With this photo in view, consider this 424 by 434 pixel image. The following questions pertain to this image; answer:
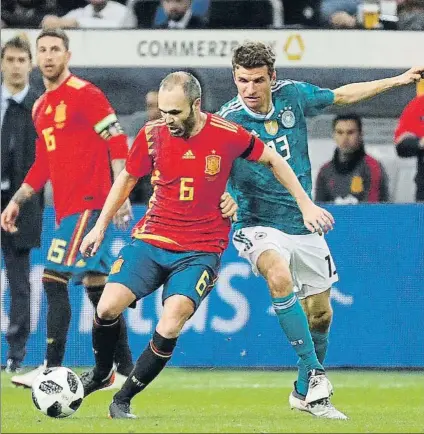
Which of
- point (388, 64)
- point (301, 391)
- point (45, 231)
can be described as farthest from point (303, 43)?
point (301, 391)

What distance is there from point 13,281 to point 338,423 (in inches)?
163

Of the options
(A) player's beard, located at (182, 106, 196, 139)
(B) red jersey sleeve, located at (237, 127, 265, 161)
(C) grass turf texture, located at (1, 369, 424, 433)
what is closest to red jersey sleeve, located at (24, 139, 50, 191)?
(C) grass turf texture, located at (1, 369, 424, 433)

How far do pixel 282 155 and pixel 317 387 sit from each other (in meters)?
1.40

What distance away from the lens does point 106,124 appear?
8.95 metres

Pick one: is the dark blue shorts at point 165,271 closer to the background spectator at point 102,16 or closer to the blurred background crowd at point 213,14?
the blurred background crowd at point 213,14

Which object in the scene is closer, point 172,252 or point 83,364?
point 172,252

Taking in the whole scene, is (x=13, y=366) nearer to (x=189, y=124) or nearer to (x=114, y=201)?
(x=114, y=201)

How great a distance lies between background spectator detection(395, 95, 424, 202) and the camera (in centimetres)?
1088

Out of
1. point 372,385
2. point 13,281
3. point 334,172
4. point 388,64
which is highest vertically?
point 388,64

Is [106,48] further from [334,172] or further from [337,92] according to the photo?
[337,92]

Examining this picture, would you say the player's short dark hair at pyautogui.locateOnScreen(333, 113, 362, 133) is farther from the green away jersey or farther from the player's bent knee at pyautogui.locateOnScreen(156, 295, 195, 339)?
the player's bent knee at pyautogui.locateOnScreen(156, 295, 195, 339)

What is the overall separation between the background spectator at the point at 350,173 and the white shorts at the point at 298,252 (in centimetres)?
285

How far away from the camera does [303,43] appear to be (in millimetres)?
11438

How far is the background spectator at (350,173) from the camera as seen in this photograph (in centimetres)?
1100
